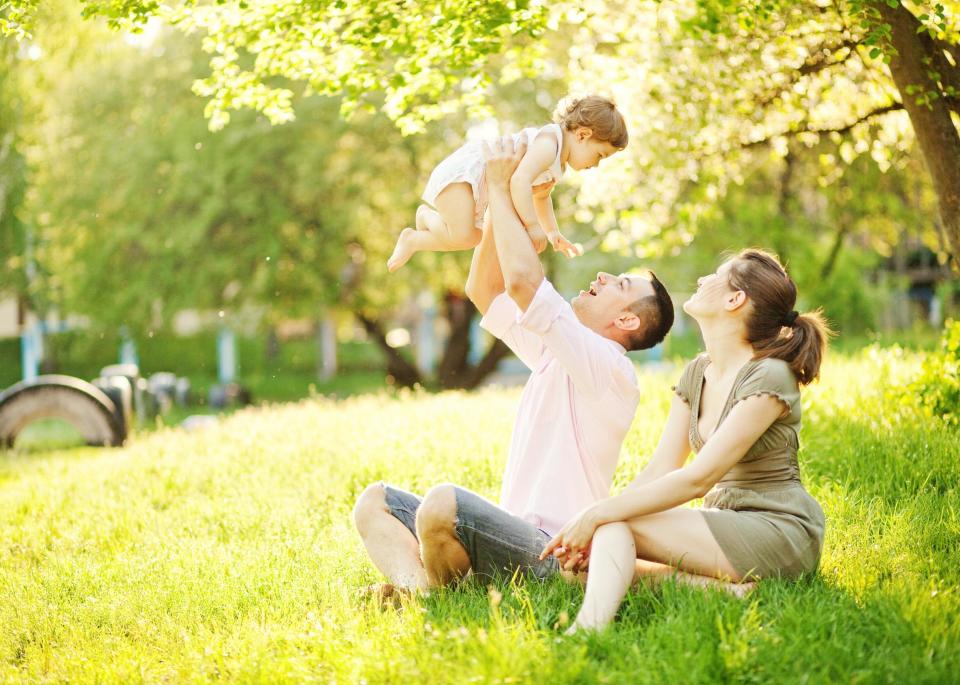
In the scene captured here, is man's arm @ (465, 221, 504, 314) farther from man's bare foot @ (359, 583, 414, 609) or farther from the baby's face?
man's bare foot @ (359, 583, 414, 609)

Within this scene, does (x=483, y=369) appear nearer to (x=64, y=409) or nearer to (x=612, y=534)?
(x=64, y=409)

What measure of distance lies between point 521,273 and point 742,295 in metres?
0.85

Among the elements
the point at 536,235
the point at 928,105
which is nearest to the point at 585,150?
the point at 536,235

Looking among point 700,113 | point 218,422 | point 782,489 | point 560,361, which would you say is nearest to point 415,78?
point 700,113

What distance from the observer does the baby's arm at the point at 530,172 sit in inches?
160

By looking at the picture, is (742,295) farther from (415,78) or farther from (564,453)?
(415,78)

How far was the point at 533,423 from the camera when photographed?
3.99 metres

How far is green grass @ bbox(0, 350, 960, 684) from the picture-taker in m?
3.31

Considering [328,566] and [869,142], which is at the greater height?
[869,142]

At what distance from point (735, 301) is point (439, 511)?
1.36 meters

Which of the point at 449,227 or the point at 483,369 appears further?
the point at 483,369

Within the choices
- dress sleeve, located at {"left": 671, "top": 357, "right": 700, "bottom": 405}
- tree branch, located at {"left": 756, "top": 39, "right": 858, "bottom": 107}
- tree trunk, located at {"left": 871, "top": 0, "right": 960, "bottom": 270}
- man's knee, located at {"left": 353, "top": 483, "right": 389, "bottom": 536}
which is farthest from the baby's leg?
tree branch, located at {"left": 756, "top": 39, "right": 858, "bottom": 107}

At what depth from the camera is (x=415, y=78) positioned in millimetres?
6746

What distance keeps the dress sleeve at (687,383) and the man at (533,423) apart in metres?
0.19
